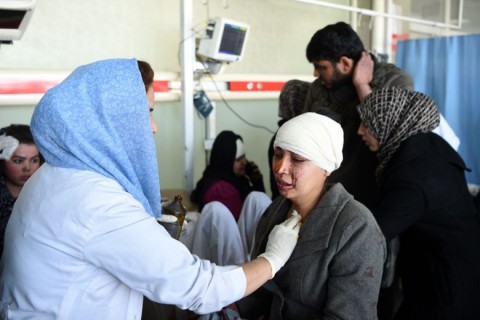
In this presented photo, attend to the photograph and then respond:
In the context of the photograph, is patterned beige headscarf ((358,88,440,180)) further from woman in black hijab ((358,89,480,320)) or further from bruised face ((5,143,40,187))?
bruised face ((5,143,40,187))

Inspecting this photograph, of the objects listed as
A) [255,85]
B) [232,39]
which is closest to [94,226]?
[232,39]

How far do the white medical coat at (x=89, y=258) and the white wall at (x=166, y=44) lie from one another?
5.99 ft

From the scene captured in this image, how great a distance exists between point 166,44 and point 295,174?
2.18 meters

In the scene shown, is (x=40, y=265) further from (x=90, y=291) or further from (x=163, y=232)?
(x=163, y=232)

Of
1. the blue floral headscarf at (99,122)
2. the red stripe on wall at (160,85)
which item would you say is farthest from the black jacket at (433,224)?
the red stripe on wall at (160,85)

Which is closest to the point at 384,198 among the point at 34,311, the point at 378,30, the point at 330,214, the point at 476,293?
the point at 330,214

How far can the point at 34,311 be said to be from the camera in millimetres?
1043

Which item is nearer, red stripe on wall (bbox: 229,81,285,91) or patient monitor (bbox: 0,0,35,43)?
patient monitor (bbox: 0,0,35,43)

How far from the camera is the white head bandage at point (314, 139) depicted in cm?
138

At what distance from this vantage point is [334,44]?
2.33 metres

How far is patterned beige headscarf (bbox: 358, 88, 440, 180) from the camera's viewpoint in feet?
6.07

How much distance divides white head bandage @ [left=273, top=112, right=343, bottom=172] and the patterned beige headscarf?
56cm

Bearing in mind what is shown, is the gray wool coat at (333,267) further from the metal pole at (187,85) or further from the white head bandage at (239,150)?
the metal pole at (187,85)

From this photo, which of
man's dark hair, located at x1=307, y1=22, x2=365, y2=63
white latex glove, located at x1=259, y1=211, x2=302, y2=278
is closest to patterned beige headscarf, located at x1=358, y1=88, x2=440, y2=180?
man's dark hair, located at x1=307, y1=22, x2=365, y2=63
